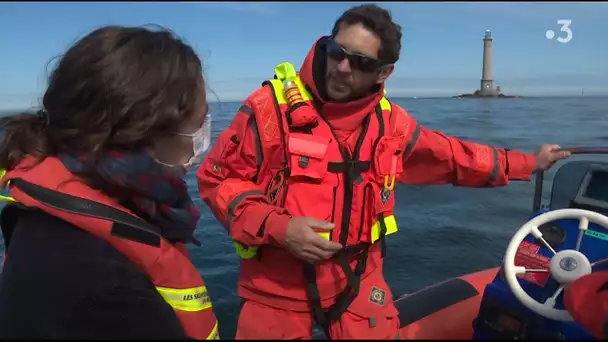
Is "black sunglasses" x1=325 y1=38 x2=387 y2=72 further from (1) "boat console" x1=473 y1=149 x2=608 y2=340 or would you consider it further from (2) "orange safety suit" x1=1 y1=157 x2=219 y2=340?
(2) "orange safety suit" x1=1 y1=157 x2=219 y2=340

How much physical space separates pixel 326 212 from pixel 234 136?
0.52 metres

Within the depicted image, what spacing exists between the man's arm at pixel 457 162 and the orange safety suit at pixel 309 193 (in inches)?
8.6

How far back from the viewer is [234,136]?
7.06 ft

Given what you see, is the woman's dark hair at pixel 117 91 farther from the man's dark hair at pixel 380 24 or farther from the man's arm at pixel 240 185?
the man's dark hair at pixel 380 24

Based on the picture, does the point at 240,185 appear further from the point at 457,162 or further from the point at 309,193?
the point at 457,162

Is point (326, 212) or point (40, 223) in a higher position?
point (40, 223)

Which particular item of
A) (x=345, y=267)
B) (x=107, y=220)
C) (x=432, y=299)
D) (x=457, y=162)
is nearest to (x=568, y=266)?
(x=457, y=162)

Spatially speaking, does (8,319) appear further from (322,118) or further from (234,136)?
(322,118)

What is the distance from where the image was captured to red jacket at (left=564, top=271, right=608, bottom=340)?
148 centimetres

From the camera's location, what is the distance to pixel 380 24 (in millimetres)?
2201

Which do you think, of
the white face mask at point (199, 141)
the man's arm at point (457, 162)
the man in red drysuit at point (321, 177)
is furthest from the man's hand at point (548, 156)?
the white face mask at point (199, 141)

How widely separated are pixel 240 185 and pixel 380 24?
0.95 meters

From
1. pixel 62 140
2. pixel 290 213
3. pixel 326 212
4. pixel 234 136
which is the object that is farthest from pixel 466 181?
pixel 62 140

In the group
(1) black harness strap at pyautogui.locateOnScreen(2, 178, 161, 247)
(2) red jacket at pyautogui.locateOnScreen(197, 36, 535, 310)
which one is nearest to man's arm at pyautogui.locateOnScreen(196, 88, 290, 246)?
(2) red jacket at pyautogui.locateOnScreen(197, 36, 535, 310)
